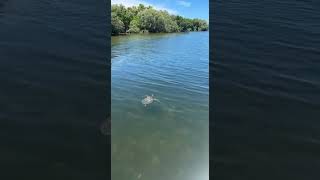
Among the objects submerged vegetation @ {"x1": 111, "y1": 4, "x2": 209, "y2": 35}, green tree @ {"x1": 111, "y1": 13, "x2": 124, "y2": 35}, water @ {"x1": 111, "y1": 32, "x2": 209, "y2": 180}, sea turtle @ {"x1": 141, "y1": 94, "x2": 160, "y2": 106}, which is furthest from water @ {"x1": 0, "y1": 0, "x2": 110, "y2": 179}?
submerged vegetation @ {"x1": 111, "y1": 4, "x2": 209, "y2": 35}

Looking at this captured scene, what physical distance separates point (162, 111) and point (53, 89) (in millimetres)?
2457

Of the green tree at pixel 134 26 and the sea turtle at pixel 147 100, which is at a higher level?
the green tree at pixel 134 26

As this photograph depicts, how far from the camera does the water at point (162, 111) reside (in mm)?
7590

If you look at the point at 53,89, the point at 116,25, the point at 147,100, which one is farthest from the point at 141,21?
the point at 53,89

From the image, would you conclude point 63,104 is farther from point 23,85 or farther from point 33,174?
point 33,174

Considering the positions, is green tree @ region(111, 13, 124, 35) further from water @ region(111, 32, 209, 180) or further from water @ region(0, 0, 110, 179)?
water @ region(0, 0, 110, 179)
